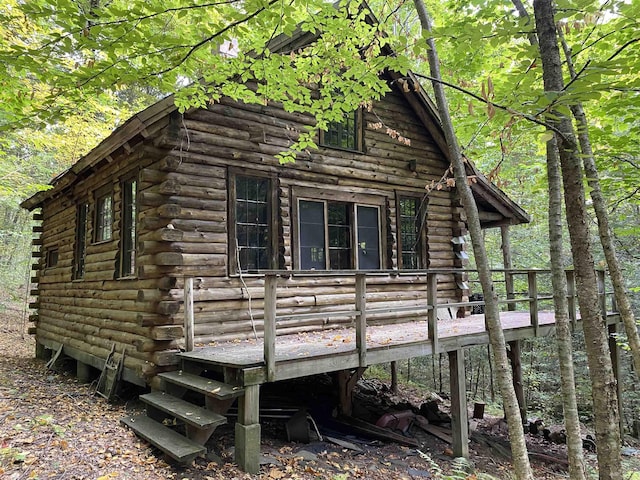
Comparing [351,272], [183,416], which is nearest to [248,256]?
[351,272]

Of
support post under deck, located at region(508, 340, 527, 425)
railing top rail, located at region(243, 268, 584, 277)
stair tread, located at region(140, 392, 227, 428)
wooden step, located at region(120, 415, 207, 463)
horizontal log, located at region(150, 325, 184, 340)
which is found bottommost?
support post under deck, located at region(508, 340, 527, 425)

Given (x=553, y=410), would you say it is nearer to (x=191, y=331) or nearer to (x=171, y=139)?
(x=191, y=331)

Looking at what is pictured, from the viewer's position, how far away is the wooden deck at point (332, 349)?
5.23 m

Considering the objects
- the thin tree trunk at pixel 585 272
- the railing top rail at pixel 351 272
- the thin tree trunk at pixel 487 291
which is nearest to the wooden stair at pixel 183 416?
the railing top rail at pixel 351 272

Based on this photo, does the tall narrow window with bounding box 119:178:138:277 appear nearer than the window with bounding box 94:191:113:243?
Yes

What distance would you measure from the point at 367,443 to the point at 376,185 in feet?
17.2

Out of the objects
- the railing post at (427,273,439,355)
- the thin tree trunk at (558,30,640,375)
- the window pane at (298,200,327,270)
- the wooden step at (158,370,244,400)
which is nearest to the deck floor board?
the railing post at (427,273,439,355)

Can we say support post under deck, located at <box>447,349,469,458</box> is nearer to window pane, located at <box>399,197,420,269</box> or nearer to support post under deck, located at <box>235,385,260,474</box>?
window pane, located at <box>399,197,420,269</box>

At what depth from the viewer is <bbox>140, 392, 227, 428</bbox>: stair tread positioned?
4812 millimetres

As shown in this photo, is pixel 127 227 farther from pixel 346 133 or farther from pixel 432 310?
pixel 432 310

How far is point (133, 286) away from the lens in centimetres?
746

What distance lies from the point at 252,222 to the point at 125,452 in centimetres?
407

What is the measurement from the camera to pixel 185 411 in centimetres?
520

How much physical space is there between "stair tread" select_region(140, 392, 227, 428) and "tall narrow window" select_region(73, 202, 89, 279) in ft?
17.1
